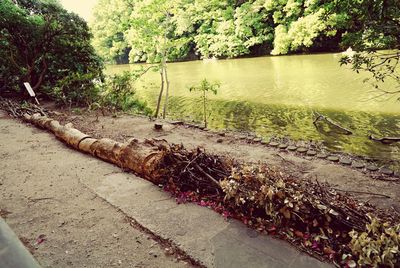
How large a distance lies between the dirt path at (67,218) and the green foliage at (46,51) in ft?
22.8

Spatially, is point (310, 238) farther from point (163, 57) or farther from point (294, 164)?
point (163, 57)

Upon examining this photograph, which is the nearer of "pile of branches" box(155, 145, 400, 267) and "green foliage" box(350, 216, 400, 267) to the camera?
"green foliage" box(350, 216, 400, 267)

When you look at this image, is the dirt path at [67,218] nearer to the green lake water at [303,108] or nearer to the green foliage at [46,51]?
the green lake water at [303,108]

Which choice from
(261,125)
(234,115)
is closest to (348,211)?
(261,125)

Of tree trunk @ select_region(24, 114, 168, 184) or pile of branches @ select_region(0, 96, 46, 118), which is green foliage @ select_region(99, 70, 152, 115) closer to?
pile of branches @ select_region(0, 96, 46, 118)

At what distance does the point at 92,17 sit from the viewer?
203ft

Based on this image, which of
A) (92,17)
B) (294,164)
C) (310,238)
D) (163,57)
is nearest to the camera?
(310,238)

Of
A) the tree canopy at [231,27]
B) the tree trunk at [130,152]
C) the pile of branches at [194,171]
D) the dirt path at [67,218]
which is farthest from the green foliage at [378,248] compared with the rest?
the tree canopy at [231,27]

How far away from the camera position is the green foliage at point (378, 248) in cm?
217

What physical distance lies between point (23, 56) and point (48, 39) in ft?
4.53

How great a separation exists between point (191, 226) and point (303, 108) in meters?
8.99

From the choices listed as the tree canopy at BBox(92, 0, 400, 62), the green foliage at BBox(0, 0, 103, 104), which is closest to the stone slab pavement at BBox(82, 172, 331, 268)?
the tree canopy at BBox(92, 0, 400, 62)

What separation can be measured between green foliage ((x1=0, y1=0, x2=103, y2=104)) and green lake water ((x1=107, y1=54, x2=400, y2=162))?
307cm

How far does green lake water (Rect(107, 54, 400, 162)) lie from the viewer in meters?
7.90
